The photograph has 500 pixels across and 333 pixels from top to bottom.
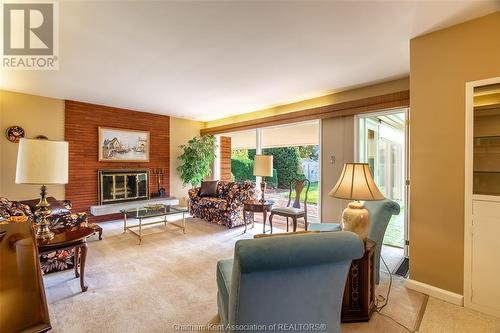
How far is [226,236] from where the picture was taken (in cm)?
396

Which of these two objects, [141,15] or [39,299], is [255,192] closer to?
[141,15]

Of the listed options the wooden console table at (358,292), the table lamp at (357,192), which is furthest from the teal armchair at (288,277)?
the table lamp at (357,192)

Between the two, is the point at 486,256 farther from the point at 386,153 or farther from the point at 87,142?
the point at 87,142

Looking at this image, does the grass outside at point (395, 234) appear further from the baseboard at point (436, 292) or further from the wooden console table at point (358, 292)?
the wooden console table at point (358, 292)

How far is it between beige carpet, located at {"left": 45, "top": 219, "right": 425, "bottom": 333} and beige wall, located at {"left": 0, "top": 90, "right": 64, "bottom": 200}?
6.05 ft

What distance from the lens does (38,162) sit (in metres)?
1.76

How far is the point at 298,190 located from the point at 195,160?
2.90 metres

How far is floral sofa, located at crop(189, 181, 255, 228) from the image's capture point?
176 inches

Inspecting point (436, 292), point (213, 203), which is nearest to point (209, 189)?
point (213, 203)

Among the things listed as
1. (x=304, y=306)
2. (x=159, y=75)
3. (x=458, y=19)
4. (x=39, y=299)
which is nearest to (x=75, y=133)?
(x=159, y=75)

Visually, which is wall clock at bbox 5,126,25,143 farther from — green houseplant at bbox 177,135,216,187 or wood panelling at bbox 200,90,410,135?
wood panelling at bbox 200,90,410,135

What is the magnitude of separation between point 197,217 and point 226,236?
1406mm

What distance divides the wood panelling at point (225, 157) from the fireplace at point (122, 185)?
6.67ft

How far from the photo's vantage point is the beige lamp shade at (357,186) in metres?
1.89
